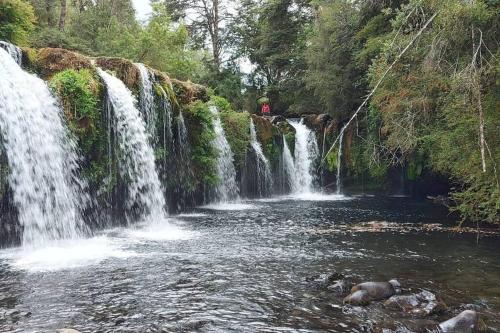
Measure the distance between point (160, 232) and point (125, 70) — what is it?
613 cm

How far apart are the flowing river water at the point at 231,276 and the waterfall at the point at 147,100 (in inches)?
148

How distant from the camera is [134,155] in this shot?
14227mm

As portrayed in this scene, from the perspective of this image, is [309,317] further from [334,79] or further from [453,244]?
[334,79]

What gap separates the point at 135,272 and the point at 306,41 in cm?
2763

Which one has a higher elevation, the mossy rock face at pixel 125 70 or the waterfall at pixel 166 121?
the mossy rock face at pixel 125 70

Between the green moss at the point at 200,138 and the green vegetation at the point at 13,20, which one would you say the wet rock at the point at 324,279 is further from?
the green vegetation at the point at 13,20

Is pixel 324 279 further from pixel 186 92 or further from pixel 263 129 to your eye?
pixel 263 129

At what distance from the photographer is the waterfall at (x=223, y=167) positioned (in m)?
20.0

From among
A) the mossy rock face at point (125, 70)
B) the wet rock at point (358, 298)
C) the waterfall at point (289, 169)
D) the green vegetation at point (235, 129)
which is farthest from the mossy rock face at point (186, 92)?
the wet rock at point (358, 298)

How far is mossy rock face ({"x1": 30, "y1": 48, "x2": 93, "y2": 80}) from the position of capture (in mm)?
13695

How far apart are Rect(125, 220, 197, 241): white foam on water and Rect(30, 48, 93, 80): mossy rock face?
17.1ft

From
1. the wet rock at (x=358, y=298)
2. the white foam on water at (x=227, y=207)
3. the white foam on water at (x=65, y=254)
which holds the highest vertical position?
the white foam on water at (x=227, y=207)

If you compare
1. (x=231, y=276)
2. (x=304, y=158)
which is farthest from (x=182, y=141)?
(x=304, y=158)

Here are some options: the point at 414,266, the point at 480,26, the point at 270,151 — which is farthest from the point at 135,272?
the point at 270,151
